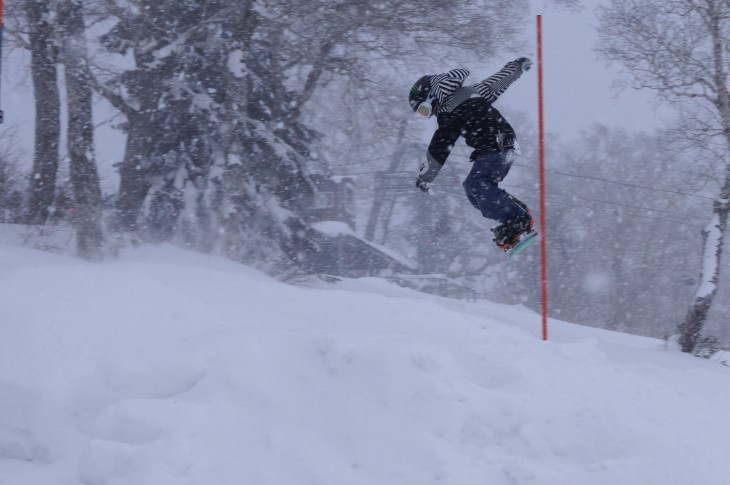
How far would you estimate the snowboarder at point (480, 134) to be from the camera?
6219 millimetres

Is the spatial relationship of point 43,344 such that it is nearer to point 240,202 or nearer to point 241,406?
point 241,406

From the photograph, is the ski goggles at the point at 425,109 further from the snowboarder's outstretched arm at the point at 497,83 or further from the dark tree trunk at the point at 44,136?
the dark tree trunk at the point at 44,136

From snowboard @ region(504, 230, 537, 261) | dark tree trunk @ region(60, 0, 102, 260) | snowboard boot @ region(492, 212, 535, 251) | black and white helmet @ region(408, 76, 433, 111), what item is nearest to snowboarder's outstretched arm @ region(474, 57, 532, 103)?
black and white helmet @ region(408, 76, 433, 111)

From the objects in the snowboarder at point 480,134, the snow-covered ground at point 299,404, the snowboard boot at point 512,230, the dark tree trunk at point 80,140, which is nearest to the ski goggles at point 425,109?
the snowboarder at point 480,134

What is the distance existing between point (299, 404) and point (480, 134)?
11.2 ft

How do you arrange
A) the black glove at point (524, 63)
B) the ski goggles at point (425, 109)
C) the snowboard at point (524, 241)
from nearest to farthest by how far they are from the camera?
the ski goggles at point (425, 109)
the black glove at point (524, 63)
the snowboard at point (524, 241)

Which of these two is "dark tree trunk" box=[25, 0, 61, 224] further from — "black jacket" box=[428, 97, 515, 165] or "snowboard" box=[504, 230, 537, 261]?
"snowboard" box=[504, 230, 537, 261]

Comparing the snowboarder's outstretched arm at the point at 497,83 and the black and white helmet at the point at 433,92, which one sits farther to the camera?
the snowboarder's outstretched arm at the point at 497,83

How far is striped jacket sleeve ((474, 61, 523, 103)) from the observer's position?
640 centimetres

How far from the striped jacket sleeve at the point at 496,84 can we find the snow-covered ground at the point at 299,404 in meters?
2.42

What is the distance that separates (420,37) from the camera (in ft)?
44.2

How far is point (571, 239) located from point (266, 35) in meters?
30.4

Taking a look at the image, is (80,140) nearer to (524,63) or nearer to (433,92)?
(433,92)

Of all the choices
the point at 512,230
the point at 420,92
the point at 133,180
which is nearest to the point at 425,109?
the point at 420,92
